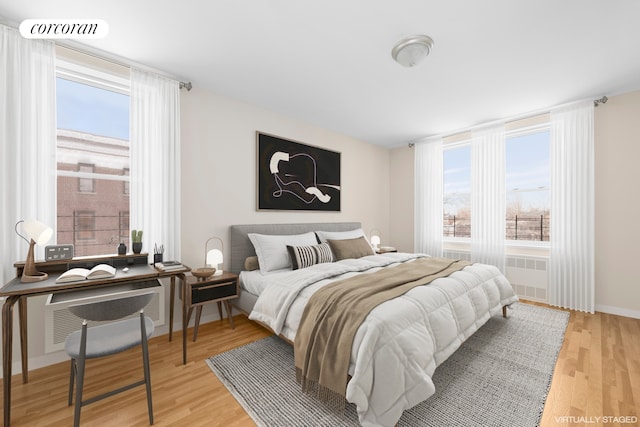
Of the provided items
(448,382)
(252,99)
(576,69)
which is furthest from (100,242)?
(576,69)

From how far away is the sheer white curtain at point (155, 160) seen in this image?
261cm

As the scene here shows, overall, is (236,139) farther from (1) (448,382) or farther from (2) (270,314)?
(1) (448,382)

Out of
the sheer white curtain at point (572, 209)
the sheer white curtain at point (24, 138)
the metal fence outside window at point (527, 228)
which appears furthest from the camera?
the metal fence outside window at point (527, 228)

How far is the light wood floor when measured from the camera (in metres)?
1.63

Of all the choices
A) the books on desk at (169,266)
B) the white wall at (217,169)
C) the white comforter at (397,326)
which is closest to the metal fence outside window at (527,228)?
the white comforter at (397,326)

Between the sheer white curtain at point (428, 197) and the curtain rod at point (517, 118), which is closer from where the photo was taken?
the curtain rod at point (517, 118)

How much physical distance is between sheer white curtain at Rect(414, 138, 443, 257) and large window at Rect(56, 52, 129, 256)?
14.8ft

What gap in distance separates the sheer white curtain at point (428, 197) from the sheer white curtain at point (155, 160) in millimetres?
4064

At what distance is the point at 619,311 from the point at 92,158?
6141 millimetres

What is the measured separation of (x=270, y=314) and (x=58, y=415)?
1440mm

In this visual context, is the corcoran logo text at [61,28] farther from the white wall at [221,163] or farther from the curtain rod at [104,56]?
the white wall at [221,163]

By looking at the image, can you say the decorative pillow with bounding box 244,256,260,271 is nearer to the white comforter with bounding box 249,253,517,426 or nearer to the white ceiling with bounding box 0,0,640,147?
the white comforter with bounding box 249,253,517,426

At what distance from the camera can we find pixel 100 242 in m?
2.63

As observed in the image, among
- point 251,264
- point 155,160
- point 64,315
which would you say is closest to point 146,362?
point 64,315
